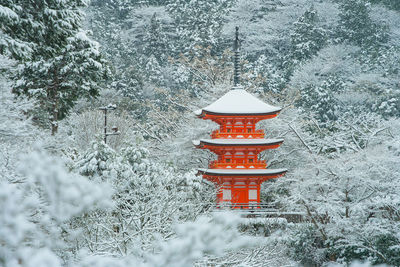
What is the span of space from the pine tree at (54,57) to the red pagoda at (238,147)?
16.1 feet

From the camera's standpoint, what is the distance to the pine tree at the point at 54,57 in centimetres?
1051

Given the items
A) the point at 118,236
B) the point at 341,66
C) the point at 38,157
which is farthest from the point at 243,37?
the point at 38,157

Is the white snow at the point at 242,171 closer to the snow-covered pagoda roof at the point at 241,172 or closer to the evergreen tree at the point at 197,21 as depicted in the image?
the snow-covered pagoda roof at the point at 241,172

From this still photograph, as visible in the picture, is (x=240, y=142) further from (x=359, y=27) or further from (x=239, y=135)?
(x=359, y=27)

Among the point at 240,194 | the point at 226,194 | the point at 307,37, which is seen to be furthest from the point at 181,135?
the point at 307,37

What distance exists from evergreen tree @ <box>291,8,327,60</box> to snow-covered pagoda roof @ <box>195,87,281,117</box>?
65.8 ft

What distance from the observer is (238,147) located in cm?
1783

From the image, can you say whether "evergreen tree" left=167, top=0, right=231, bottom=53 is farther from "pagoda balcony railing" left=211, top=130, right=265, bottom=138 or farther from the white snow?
the white snow

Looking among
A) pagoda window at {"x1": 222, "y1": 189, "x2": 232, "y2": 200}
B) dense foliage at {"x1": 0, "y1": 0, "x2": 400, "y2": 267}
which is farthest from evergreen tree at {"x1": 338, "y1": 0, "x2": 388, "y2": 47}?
pagoda window at {"x1": 222, "y1": 189, "x2": 232, "y2": 200}

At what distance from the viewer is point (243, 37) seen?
43.7 metres

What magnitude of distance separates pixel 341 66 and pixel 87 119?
20.8 meters

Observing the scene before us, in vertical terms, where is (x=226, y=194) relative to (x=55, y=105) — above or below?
below

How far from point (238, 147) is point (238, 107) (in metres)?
1.52

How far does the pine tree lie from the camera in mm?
10508
